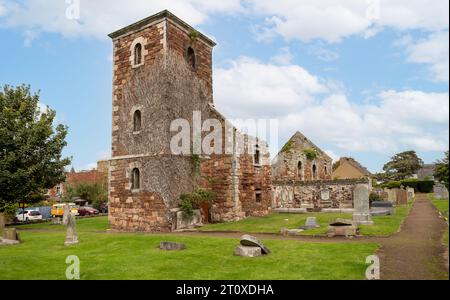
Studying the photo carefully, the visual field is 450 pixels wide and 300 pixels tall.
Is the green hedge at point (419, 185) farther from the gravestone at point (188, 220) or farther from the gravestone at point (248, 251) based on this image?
the gravestone at point (248, 251)

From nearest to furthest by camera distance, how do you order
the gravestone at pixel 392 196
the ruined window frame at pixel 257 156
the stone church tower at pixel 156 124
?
the stone church tower at pixel 156 124 → the ruined window frame at pixel 257 156 → the gravestone at pixel 392 196

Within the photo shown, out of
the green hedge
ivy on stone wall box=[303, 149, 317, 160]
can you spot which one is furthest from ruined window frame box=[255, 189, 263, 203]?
the green hedge

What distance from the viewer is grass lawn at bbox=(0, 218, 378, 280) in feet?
26.1

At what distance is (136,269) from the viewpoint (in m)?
8.68

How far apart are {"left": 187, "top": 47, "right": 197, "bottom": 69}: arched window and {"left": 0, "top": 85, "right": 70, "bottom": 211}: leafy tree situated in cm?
1022

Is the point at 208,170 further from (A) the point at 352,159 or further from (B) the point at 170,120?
(A) the point at 352,159

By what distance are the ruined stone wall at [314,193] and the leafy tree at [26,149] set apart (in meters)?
16.2

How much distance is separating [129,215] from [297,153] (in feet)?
59.0

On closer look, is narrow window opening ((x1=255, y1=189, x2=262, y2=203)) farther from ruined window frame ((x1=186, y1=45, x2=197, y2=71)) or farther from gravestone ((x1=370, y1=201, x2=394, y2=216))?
ruined window frame ((x1=186, y1=45, x2=197, y2=71))

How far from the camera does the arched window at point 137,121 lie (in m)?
18.5

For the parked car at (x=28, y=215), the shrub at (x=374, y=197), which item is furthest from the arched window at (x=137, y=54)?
the shrub at (x=374, y=197)

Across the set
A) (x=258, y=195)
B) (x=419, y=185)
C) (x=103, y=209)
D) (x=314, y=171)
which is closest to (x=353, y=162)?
(x=419, y=185)

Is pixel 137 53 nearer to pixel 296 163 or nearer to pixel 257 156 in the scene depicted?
pixel 257 156
